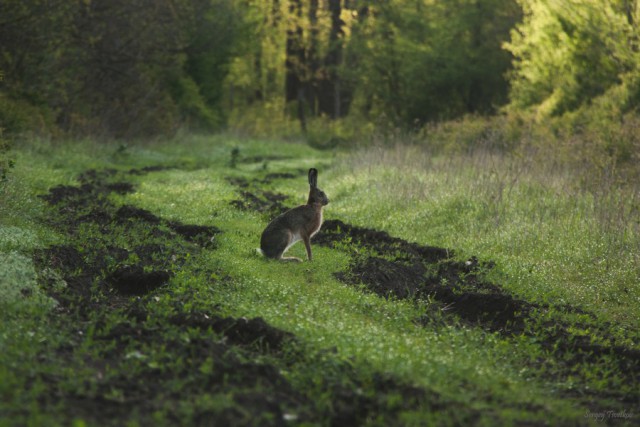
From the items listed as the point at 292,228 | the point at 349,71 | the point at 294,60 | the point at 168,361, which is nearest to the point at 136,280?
the point at 292,228

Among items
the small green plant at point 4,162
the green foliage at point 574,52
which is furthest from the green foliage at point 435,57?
the small green plant at point 4,162

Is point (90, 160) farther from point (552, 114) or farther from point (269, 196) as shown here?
point (552, 114)

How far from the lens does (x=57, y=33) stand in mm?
23828

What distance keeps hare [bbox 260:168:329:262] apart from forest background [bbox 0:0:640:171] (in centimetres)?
519

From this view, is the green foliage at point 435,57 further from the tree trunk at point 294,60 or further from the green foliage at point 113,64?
the green foliage at point 113,64

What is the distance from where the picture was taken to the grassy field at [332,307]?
5.82 metres

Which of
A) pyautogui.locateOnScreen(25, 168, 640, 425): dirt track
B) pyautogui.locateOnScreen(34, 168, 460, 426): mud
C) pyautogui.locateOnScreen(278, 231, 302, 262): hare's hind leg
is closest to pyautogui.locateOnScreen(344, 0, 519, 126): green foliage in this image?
pyautogui.locateOnScreen(25, 168, 640, 425): dirt track

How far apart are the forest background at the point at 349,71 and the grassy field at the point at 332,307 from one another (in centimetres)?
257

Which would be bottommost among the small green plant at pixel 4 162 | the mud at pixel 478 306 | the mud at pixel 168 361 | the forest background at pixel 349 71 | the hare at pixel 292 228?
the mud at pixel 478 306

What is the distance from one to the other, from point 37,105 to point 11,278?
1792 cm

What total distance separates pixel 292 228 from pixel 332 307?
242 cm

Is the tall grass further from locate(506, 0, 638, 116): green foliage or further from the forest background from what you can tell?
locate(506, 0, 638, 116): green foliage

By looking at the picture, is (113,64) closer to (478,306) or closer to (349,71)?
(349,71)

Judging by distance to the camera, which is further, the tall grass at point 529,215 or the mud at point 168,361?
the tall grass at point 529,215
